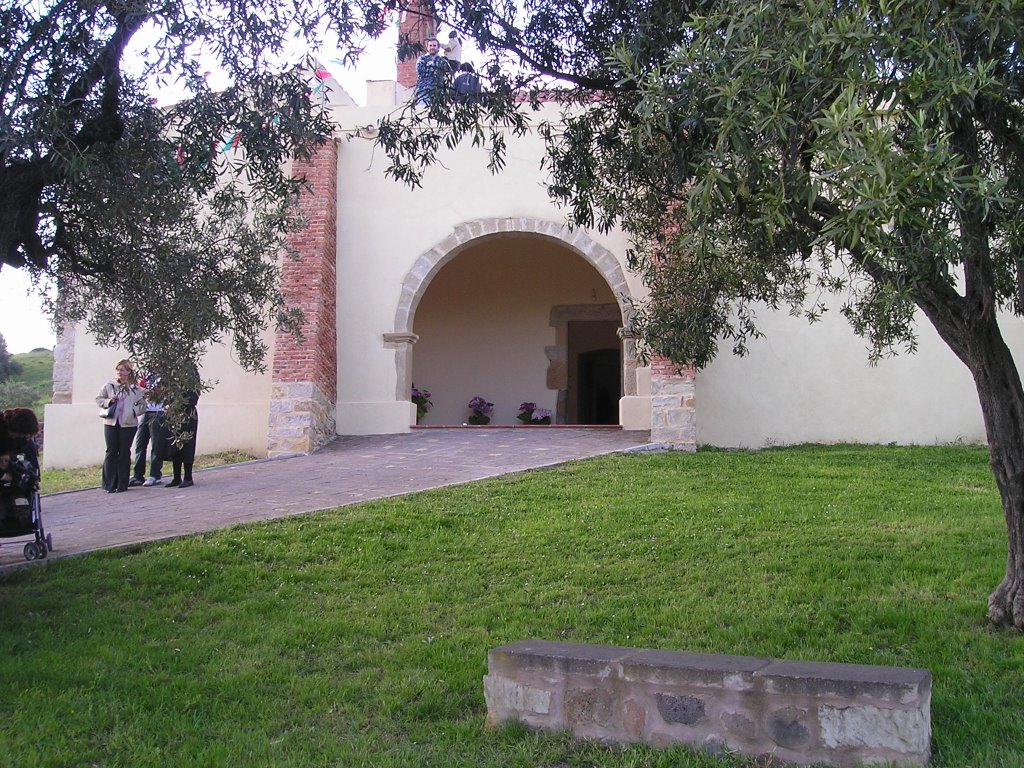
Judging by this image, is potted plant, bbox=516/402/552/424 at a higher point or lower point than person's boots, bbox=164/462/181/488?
higher

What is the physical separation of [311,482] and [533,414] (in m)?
7.02

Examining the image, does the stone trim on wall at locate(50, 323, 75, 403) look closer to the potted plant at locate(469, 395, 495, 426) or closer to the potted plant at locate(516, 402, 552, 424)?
the potted plant at locate(469, 395, 495, 426)

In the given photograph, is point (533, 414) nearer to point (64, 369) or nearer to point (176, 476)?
point (64, 369)

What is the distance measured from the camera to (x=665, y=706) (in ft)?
12.1

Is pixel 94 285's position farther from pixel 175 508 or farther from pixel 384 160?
pixel 384 160

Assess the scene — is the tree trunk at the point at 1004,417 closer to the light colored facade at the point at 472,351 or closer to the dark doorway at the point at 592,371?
the light colored facade at the point at 472,351

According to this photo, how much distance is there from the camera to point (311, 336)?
12.9m

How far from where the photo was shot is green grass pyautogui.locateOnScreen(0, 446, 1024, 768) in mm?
4051

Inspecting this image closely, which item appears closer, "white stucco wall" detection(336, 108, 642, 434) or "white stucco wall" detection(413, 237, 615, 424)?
"white stucco wall" detection(336, 108, 642, 434)

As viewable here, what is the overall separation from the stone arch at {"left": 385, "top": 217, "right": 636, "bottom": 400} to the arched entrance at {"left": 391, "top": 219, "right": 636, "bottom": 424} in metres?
2.57

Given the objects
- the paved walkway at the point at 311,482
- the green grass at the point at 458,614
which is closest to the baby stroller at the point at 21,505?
the paved walkway at the point at 311,482

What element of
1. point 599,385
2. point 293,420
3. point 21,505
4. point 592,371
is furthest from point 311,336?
point 599,385

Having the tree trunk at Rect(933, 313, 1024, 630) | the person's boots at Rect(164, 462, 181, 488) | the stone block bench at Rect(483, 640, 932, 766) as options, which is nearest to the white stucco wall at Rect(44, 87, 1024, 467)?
the person's boots at Rect(164, 462, 181, 488)

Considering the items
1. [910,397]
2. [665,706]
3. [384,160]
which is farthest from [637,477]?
[384,160]
